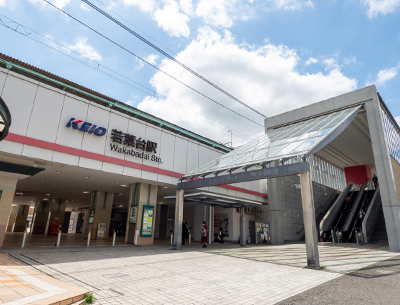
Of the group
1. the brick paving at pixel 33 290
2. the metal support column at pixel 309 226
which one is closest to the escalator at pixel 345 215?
the metal support column at pixel 309 226

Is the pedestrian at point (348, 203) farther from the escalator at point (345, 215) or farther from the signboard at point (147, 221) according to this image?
the signboard at point (147, 221)

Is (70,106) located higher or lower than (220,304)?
higher

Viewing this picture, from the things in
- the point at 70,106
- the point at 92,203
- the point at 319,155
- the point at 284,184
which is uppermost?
the point at 319,155

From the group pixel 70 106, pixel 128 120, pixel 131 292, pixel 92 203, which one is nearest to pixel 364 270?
pixel 131 292

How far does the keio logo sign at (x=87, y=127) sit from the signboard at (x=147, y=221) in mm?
5819

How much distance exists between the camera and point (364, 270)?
7832 millimetres

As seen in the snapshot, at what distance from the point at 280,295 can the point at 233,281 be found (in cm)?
149

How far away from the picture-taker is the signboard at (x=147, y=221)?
1591cm

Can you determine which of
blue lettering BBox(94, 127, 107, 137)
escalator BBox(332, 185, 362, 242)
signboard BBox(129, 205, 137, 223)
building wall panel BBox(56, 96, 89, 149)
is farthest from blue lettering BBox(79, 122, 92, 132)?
escalator BBox(332, 185, 362, 242)

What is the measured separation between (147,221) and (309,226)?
10.7m

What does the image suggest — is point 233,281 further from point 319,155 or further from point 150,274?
point 319,155

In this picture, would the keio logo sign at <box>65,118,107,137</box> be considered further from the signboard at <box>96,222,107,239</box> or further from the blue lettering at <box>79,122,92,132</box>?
the signboard at <box>96,222,107,239</box>

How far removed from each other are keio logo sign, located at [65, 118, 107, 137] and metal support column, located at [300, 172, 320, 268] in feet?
33.1

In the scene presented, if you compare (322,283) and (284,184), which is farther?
(284,184)
